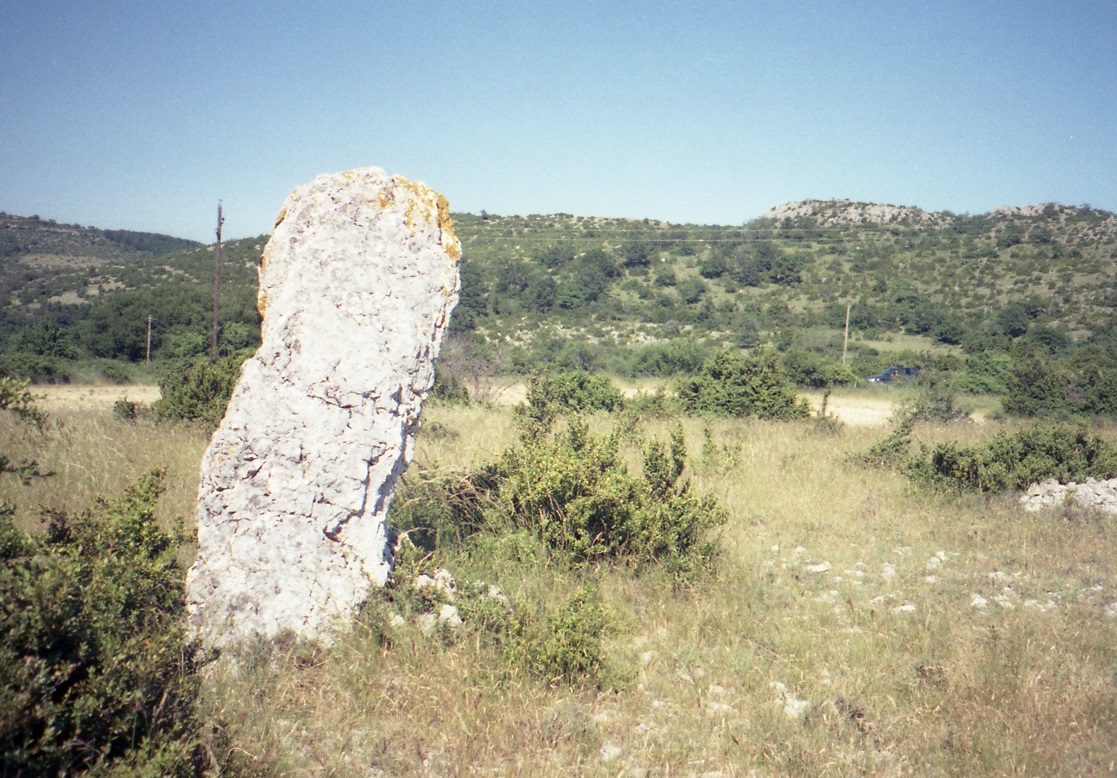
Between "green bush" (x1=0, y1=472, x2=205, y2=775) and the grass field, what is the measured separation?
30cm

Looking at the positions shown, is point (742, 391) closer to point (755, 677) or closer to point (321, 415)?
point (755, 677)

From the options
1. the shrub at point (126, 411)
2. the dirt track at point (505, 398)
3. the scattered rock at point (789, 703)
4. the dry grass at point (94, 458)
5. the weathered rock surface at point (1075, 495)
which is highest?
the weathered rock surface at point (1075, 495)

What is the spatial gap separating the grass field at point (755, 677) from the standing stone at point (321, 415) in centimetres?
36

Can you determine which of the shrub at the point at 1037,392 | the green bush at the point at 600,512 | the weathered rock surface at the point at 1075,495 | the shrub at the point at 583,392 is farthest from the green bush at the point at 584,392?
the shrub at the point at 1037,392

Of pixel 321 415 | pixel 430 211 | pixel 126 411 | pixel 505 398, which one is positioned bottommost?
pixel 505 398

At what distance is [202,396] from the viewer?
9539 millimetres

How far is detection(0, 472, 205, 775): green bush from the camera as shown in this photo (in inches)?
77.6

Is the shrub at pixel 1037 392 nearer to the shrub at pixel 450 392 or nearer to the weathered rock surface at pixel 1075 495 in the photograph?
the weathered rock surface at pixel 1075 495

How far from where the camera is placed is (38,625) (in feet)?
6.93

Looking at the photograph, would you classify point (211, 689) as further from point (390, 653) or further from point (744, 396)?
point (744, 396)

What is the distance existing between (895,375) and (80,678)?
2956cm

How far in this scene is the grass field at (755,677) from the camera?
2906 mm

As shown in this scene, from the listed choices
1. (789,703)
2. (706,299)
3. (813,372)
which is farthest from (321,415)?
(706,299)

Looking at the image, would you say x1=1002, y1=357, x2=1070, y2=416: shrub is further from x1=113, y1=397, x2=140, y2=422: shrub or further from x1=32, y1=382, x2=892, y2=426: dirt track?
x1=113, y1=397, x2=140, y2=422: shrub
